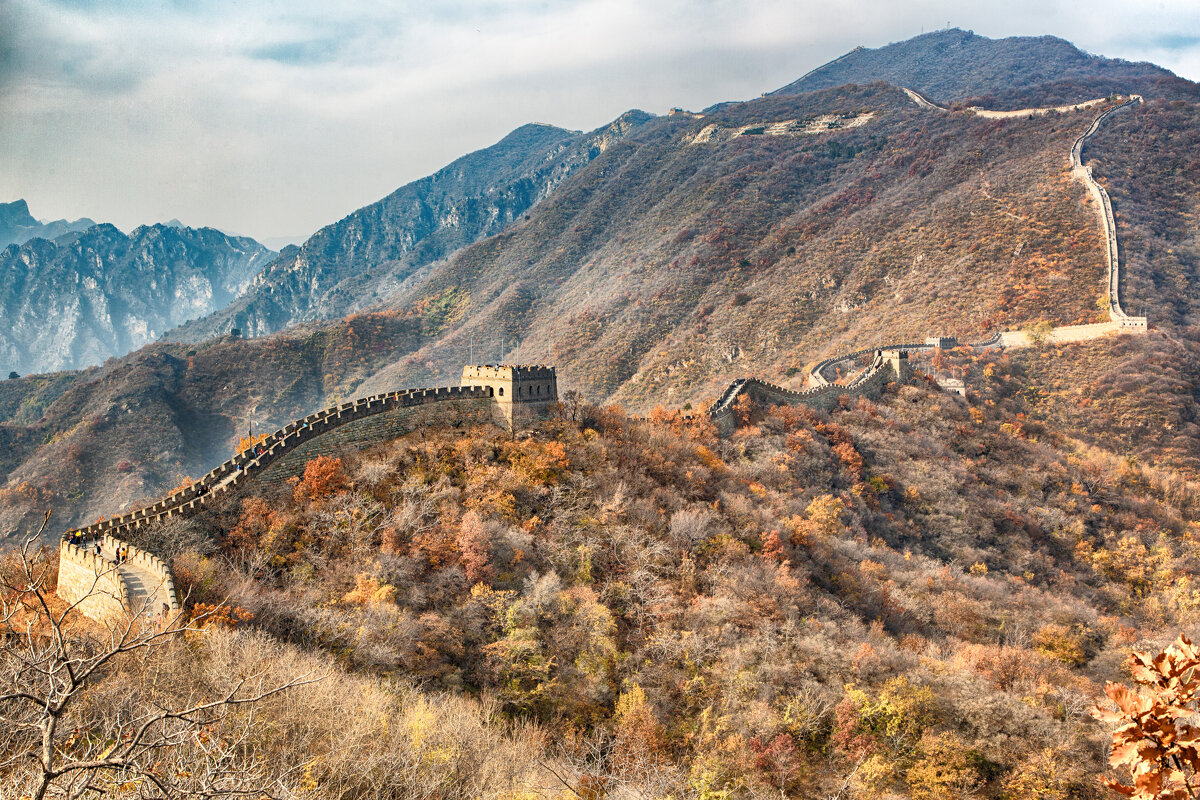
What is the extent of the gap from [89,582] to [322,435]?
33.6 ft

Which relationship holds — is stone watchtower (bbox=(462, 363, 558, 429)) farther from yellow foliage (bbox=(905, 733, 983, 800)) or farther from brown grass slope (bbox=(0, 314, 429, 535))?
brown grass slope (bbox=(0, 314, 429, 535))

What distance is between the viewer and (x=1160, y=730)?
3719 millimetres

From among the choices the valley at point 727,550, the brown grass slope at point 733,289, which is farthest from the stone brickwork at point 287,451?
the brown grass slope at point 733,289

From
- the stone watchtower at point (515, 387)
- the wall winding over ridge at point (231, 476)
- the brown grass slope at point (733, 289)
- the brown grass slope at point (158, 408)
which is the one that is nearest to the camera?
the wall winding over ridge at point (231, 476)

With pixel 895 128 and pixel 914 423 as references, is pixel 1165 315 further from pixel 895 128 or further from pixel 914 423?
pixel 895 128

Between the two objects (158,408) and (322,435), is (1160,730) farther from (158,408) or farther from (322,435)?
(158,408)

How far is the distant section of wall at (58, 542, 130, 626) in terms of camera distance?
17.2m

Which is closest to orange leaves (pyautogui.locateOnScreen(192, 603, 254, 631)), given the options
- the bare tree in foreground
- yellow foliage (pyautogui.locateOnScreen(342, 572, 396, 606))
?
the bare tree in foreground

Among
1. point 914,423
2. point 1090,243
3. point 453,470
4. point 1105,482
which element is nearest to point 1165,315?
point 1090,243

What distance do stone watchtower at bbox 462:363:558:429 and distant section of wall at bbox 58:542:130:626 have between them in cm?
1704

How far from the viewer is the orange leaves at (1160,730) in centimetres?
370

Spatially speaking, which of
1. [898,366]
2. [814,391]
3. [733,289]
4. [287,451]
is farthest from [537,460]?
[733,289]

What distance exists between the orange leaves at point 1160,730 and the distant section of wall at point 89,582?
19.2m

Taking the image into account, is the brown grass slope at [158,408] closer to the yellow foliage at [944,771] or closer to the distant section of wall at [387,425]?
the distant section of wall at [387,425]
